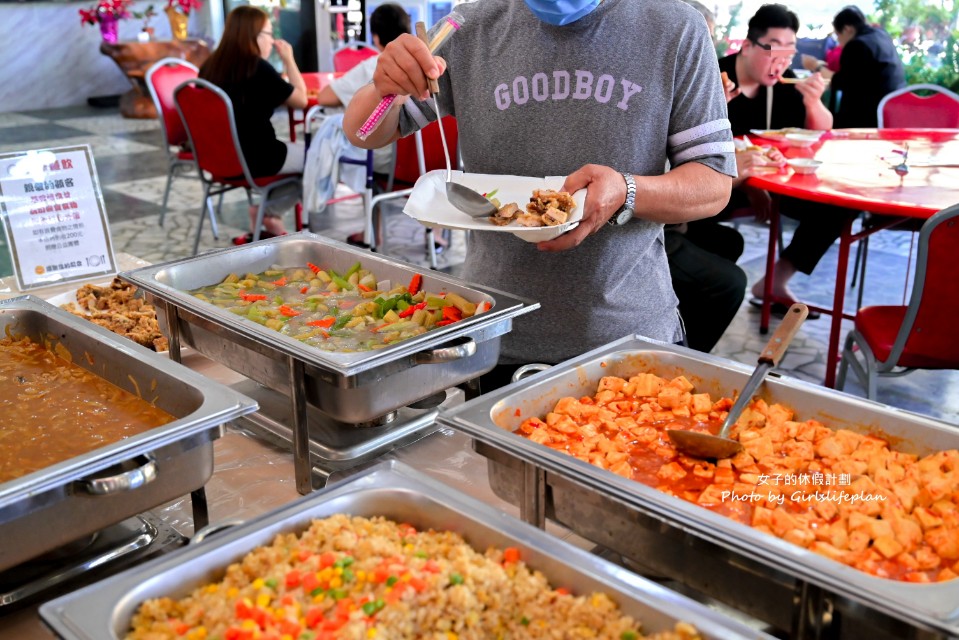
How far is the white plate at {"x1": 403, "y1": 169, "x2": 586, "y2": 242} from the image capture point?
47.8 inches

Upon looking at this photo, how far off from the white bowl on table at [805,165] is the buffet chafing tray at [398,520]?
240 centimetres

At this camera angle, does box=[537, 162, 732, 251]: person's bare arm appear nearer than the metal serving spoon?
No

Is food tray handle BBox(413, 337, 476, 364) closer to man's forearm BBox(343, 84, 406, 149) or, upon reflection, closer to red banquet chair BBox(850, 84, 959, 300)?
man's forearm BBox(343, 84, 406, 149)

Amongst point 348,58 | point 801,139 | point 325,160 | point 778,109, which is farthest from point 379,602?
point 348,58

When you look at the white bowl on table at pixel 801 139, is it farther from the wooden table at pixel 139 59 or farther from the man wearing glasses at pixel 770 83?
the wooden table at pixel 139 59

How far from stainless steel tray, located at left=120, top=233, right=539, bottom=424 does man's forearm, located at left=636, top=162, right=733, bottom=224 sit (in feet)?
0.84

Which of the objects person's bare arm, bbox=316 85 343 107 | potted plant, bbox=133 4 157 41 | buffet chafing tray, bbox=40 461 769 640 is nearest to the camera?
buffet chafing tray, bbox=40 461 769 640

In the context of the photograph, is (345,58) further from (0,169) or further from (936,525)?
(936,525)

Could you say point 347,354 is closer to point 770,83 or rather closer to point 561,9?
point 561,9

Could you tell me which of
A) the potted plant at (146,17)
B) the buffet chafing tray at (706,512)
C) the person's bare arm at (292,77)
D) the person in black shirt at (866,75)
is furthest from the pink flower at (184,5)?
the buffet chafing tray at (706,512)

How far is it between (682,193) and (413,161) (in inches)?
113

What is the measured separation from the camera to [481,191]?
57.0 inches

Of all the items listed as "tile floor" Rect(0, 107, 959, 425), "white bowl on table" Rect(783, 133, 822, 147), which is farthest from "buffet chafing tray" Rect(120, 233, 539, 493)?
"white bowl on table" Rect(783, 133, 822, 147)

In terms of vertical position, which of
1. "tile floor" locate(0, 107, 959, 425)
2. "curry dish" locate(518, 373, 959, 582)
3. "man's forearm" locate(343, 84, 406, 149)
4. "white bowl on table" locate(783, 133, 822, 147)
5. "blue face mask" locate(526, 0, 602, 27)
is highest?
"blue face mask" locate(526, 0, 602, 27)
